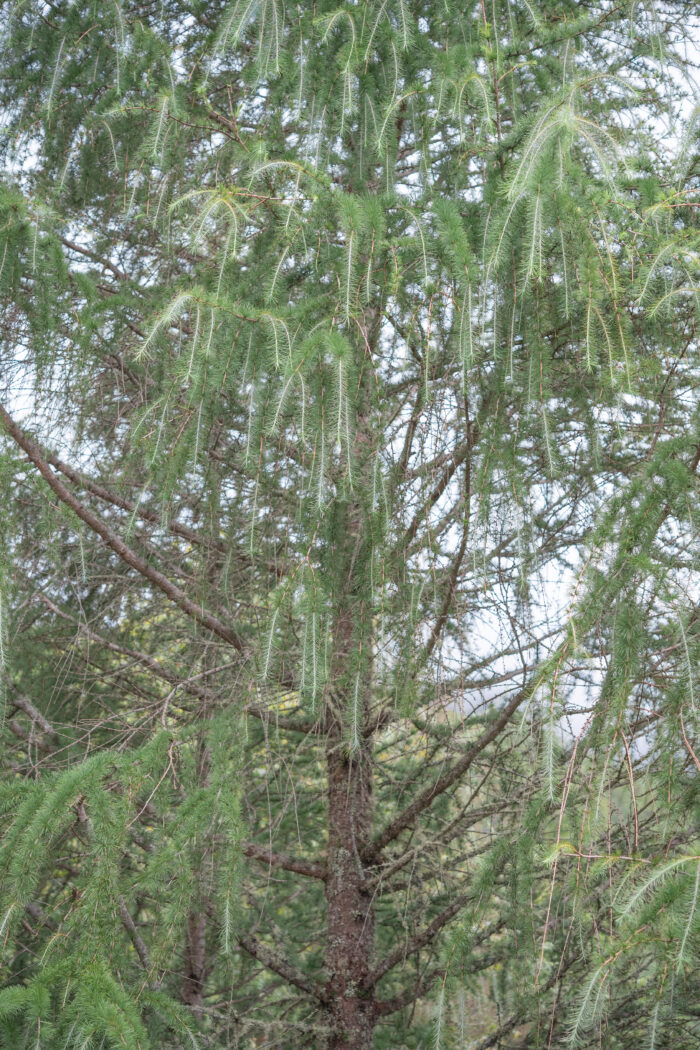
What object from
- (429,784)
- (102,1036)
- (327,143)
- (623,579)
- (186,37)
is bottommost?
(102,1036)

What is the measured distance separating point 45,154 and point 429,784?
307 centimetres

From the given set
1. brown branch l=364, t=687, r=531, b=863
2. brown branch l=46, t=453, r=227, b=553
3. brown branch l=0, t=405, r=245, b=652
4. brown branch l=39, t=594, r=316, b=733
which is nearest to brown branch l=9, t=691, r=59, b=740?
brown branch l=39, t=594, r=316, b=733

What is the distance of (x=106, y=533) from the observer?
3.54 metres

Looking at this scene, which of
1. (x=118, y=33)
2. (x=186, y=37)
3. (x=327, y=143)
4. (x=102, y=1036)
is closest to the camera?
(x=102, y=1036)

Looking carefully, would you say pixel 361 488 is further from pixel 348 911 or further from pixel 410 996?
pixel 410 996

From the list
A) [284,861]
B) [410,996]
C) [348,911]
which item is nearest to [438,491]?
[284,861]

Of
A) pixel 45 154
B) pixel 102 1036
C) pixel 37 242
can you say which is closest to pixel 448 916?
pixel 102 1036

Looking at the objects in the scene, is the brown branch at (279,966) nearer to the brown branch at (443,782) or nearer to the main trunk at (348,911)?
the main trunk at (348,911)

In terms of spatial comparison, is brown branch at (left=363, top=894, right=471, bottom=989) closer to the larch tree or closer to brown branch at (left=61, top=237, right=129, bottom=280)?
the larch tree

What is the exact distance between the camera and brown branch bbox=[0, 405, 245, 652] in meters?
3.29

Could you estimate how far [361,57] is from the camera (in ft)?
10.7

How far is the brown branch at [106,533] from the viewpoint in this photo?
329cm

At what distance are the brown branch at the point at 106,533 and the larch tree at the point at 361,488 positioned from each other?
0.8 inches

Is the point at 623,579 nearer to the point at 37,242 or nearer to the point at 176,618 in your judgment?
the point at 37,242
